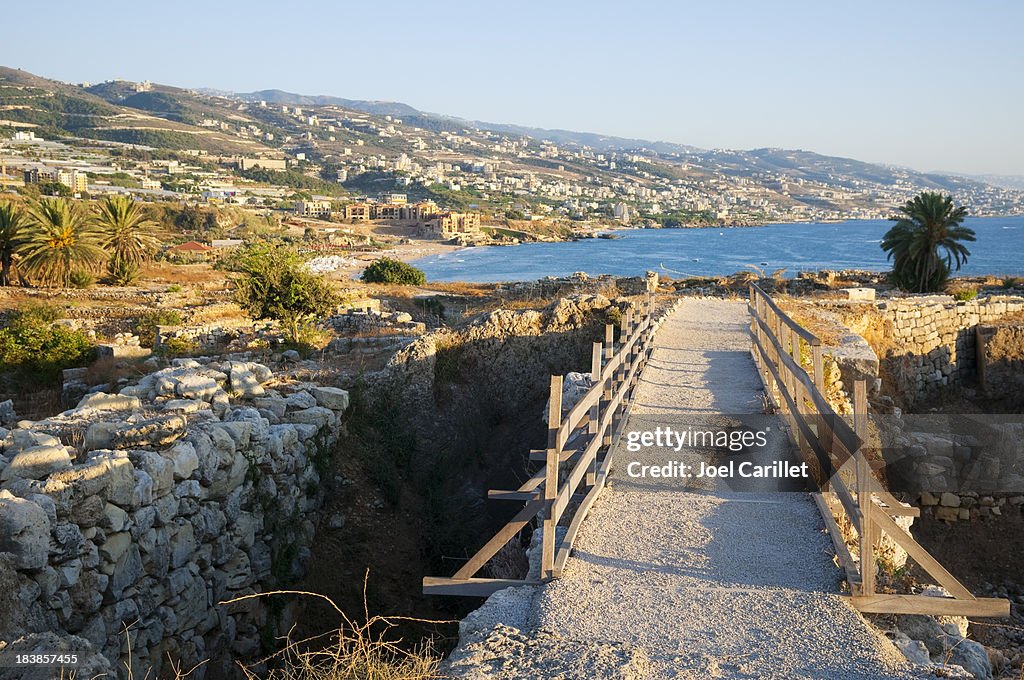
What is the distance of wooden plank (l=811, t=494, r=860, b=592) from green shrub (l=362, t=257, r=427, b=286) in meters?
42.5

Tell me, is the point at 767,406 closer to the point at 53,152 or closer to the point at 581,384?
the point at 581,384

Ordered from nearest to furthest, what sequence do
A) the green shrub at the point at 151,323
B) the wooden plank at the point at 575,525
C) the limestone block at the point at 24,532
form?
1. the wooden plank at the point at 575,525
2. the limestone block at the point at 24,532
3. the green shrub at the point at 151,323

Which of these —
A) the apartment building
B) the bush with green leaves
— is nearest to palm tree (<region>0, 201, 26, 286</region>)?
the bush with green leaves

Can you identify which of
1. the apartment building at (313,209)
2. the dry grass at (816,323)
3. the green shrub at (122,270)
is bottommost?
the apartment building at (313,209)

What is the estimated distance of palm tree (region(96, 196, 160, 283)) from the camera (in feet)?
124

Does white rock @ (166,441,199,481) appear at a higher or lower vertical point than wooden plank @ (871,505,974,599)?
lower

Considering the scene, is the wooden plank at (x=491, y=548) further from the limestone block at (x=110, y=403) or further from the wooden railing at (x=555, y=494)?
the limestone block at (x=110, y=403)

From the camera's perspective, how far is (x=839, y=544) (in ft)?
19.5

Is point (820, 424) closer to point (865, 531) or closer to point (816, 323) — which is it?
point (865, 531)

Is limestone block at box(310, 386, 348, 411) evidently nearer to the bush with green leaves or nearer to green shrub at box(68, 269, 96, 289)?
the bush with green leaves

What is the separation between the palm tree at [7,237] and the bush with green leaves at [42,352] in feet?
60.7

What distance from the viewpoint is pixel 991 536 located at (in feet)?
41.0

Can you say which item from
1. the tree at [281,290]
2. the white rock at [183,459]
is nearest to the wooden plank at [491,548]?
the white rock at [183,459]

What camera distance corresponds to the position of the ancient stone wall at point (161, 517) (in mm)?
6629
